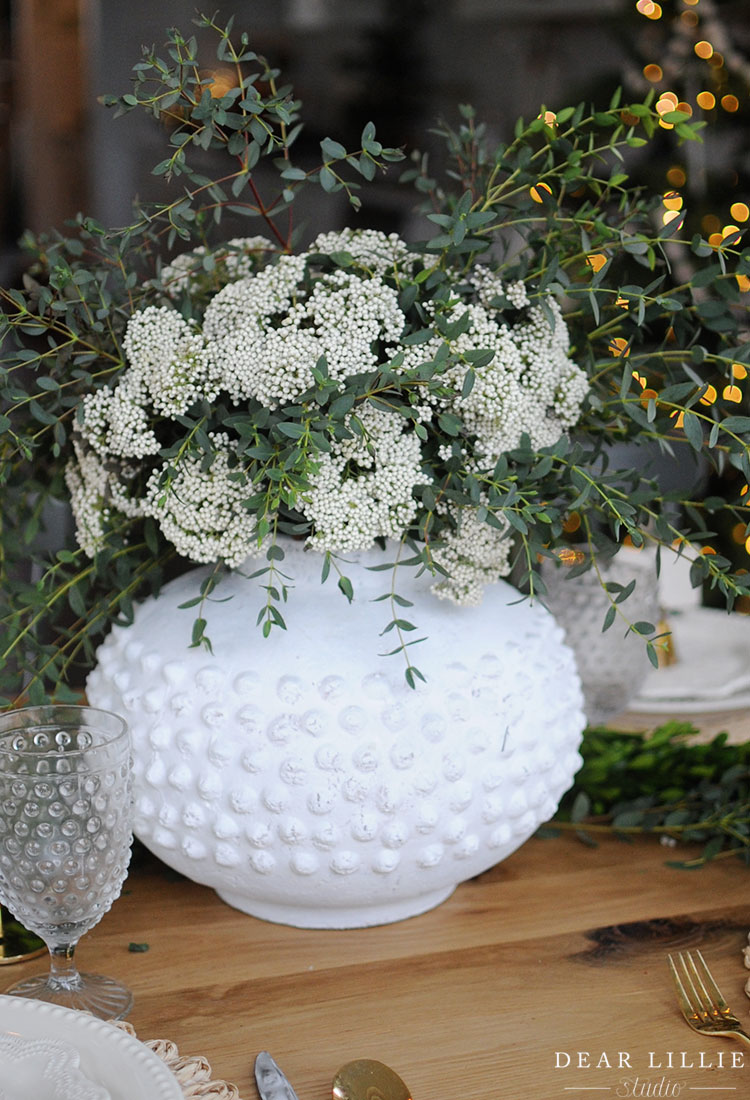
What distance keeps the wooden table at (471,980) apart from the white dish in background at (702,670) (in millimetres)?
284

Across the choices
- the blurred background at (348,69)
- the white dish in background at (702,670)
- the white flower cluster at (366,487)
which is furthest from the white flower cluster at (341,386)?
the blurred background at (348,69)

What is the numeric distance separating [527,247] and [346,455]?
0.23 meters

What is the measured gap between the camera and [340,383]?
28.0 inches

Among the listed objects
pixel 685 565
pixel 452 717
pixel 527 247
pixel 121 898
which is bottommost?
pixel 685 565

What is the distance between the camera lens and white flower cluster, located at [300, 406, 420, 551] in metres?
0.73

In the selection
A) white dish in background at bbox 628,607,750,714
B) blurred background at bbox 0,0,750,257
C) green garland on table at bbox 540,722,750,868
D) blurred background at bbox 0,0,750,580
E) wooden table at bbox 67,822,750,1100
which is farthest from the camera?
blurred background at bbox 0,0,750,580

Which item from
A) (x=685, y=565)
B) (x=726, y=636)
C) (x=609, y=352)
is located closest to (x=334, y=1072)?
(x=609, y=352)

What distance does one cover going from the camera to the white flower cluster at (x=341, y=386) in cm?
72

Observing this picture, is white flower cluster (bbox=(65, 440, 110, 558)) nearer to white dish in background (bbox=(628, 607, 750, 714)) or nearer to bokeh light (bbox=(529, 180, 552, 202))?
bokeh light (bbox=(529, 180, 552, 202))

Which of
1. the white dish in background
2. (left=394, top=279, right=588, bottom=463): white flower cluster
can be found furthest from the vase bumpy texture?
the white dish in background

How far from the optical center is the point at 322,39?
143 inches

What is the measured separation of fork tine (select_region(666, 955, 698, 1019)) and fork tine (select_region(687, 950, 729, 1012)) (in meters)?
0.01

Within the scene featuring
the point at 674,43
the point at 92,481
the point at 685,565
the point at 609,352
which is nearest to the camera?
the point at 92,481

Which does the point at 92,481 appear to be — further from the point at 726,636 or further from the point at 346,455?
the point at 726,636
